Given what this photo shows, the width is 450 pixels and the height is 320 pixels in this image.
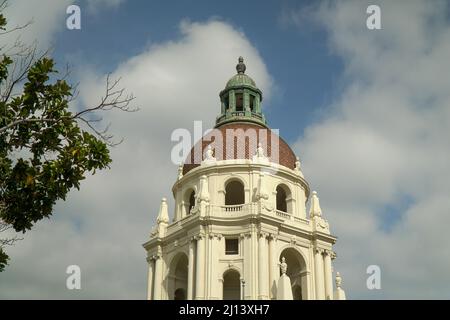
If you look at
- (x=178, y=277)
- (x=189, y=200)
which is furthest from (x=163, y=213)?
(x=178, y=277)

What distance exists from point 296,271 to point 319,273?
204 centimetres

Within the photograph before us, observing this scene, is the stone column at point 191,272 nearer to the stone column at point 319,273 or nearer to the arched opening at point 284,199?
the arched opening at point 284,199

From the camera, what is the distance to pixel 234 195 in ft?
164

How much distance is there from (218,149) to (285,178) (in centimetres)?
604

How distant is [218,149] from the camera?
49.1 m

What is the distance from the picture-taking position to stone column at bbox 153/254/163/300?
150 feet

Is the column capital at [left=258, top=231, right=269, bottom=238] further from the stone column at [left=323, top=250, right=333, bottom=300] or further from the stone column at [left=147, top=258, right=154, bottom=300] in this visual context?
the stone column at [left=147, top=258, right=154, bottom=300]

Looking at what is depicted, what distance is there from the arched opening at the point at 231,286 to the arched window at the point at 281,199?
752cm

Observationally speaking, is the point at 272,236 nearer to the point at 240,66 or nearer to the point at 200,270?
the point at 200,270

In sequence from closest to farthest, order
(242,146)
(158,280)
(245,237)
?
1. (245,237)
2. (158,280)
3. (242,146)

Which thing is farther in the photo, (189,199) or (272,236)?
(189,199)

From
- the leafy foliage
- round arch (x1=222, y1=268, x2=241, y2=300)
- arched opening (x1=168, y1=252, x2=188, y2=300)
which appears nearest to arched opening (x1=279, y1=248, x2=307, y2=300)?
round arch (x1=222, y1=268, x2=241, y2=300)

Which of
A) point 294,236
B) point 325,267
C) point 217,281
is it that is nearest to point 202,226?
point 217,281
